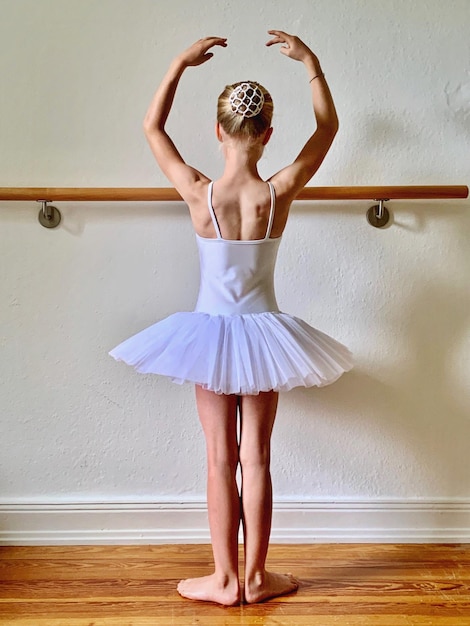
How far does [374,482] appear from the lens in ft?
4.88

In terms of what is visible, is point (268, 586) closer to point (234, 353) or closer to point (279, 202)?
point (234, 353)

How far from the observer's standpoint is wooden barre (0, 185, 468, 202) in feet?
4.30

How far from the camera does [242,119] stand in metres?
1.10

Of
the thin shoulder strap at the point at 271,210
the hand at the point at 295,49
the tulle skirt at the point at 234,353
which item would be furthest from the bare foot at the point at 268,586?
the hand at the point at 295,49

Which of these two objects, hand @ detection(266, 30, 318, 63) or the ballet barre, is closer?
hand @ detection(266, 30, 318, 63)

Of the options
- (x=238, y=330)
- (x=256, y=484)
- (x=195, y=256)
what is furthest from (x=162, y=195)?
(x=256, y=484)

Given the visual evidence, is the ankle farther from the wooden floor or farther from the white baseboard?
the white baseboard

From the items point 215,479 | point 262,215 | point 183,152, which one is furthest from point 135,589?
point 183,152

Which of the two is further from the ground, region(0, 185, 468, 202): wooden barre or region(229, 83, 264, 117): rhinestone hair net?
region(229, 83, 264, 117): rhinestone hair net

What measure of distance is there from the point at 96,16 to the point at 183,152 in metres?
0.38

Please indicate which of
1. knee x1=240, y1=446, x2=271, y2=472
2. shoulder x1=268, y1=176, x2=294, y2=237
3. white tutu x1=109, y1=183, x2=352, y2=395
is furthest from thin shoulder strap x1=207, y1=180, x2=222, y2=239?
knee x1=240, y1=446, x2=271, y2=472

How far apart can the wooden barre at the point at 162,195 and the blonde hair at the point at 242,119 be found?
23 cm

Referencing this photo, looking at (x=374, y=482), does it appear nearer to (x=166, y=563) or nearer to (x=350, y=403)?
(x=350, y=403)

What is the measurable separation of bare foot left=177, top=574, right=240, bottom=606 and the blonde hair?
94 cm
